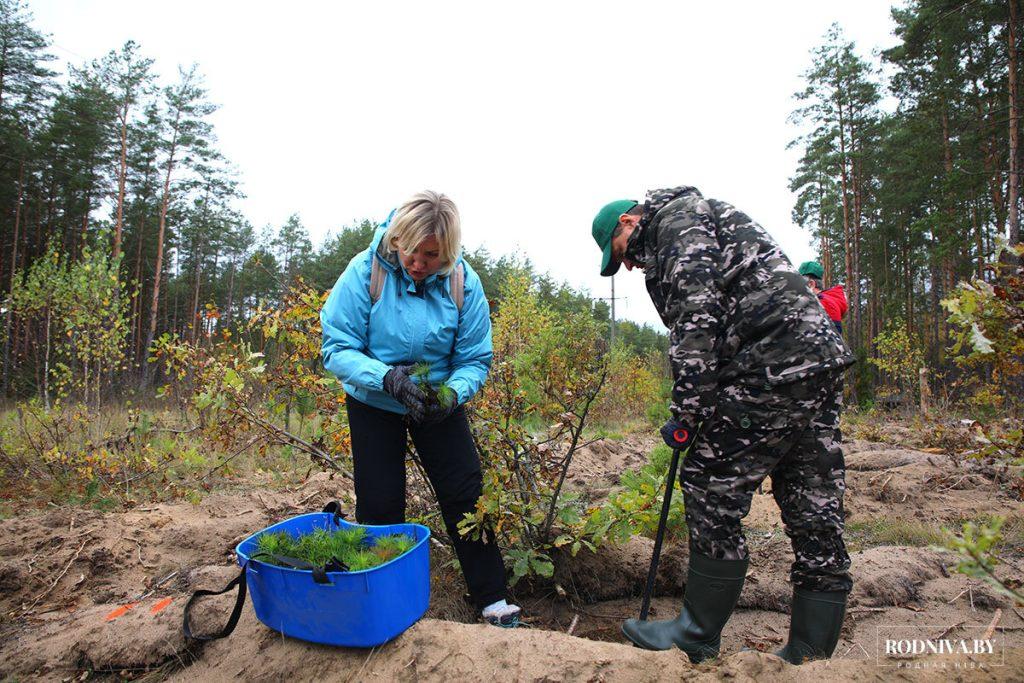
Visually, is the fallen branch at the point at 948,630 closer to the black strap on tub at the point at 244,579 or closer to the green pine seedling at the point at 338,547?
the green pine seedling at the point at 338,547

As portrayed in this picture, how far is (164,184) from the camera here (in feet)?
74.8

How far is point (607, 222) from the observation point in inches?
99.7

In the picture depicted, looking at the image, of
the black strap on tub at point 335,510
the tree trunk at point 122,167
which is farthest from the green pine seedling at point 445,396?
the tree trunk at point 122,167

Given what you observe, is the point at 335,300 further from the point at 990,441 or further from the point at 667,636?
the point at 990,441

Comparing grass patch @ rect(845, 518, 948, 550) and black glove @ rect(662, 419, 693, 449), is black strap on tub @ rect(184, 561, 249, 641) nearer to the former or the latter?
black glove @ rect(662, 419, 693, 449)

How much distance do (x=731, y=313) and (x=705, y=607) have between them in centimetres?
110

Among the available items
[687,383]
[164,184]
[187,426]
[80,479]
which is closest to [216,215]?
[164,184]

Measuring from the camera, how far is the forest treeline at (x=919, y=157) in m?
13.7

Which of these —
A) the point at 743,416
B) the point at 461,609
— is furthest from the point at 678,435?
the point at 461,609

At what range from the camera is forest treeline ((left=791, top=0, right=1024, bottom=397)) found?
13742 millimetres

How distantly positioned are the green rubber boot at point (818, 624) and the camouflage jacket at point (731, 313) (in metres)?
0.83

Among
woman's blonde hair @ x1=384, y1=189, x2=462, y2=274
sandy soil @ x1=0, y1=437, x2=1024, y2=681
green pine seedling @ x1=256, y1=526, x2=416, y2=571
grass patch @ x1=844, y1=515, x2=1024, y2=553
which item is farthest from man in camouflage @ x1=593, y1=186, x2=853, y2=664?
grass patch @ x1=844, y1=515, x2=1024, y2=553

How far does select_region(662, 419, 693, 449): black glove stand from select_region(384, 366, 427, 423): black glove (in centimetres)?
99

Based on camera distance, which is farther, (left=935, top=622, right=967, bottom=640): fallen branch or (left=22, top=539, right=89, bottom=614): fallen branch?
(left=22, top=539, right=89, bottom=614): fallen branch
